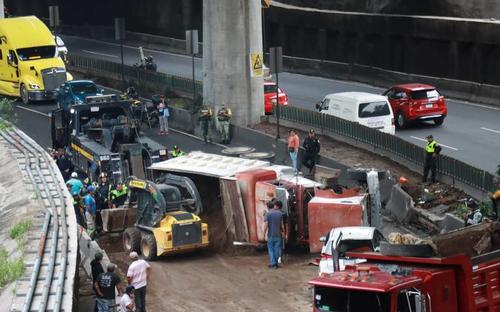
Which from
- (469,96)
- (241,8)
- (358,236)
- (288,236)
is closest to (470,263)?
(358,236)

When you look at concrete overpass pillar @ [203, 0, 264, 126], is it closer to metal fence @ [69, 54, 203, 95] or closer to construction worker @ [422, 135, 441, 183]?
metal fence @ [69, 54, 203, 95]

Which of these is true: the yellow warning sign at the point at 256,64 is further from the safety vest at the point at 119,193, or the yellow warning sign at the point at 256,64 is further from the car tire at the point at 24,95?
the safety vest at the point at 119,193

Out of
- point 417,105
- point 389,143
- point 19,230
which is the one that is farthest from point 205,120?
point 19,230

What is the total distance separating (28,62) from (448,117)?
18270 millimetres

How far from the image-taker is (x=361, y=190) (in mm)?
26031

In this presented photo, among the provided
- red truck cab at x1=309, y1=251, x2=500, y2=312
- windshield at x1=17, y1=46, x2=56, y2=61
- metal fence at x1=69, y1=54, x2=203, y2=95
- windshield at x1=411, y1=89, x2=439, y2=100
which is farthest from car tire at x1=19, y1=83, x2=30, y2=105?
red truck cab at x1=309, y1=251, x2=500, y2=312

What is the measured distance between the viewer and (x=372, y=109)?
37.5 m

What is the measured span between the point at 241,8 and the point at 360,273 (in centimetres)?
2553

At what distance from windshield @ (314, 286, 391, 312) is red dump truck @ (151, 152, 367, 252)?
8161 millimetres

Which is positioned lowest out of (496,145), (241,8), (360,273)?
(496,145)

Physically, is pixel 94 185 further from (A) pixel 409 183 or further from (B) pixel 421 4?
(B) pixel 421 4

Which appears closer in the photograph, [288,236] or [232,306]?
[232,306]

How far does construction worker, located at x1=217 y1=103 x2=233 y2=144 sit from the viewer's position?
38.6 meters

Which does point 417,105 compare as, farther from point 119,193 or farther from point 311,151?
point 119,193
